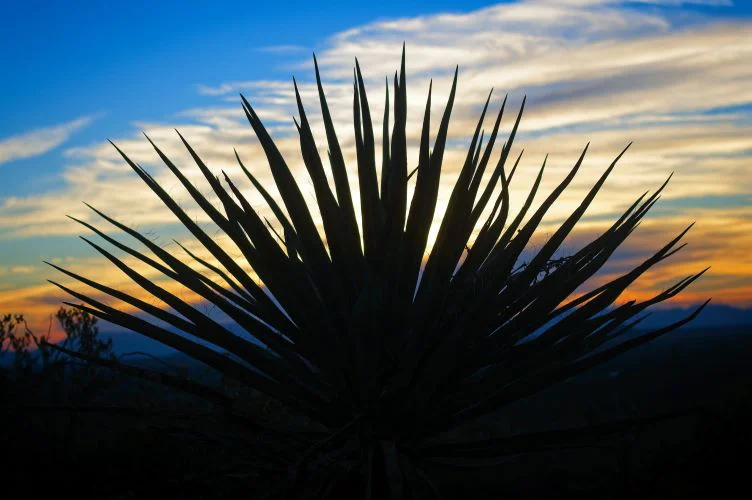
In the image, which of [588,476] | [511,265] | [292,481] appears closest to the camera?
[292,481]

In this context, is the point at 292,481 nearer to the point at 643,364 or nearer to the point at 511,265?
the point at 511,265

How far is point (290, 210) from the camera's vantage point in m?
3.08

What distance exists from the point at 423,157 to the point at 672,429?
23.2m

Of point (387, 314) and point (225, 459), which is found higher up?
point (387, 314)

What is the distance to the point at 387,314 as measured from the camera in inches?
112

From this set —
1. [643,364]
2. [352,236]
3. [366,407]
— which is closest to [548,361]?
[366,407]

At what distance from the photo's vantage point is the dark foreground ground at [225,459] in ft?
9.25

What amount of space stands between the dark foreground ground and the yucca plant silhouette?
26 cm

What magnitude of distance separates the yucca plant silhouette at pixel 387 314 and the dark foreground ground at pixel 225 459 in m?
0.26

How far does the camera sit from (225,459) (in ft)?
9.33

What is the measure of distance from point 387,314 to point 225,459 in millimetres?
870

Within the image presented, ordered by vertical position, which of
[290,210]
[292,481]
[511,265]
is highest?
[290,210]

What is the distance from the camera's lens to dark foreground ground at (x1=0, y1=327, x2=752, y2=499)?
2820 mm

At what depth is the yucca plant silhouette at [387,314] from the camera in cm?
272
